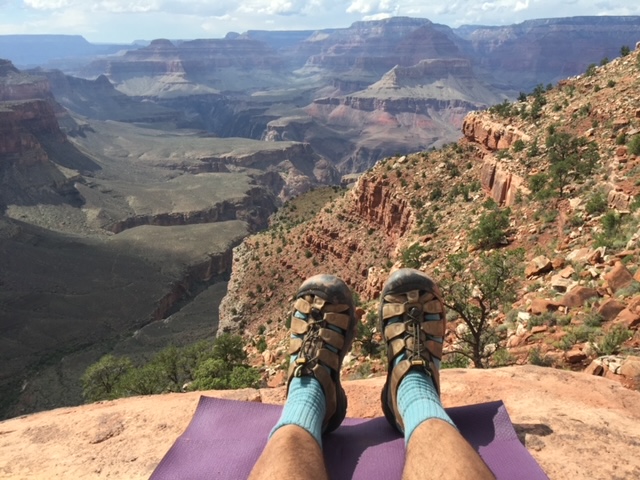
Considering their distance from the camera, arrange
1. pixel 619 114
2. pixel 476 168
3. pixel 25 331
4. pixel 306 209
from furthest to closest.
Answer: pixel 306 209 < pixel 25 331 < pixel 476 168 < pixel 619 114

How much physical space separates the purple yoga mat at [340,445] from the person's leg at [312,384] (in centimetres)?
34

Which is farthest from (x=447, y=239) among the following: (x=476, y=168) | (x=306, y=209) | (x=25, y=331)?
(x=25, y=331)

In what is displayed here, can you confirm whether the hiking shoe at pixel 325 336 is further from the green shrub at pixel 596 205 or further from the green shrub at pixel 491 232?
the green shrub at pixel 491 232

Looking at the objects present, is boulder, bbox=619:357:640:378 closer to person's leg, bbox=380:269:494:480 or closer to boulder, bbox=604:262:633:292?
person's leg, bbox=380:269:494:480

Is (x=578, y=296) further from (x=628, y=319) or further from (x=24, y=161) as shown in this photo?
(x=24, y=161)

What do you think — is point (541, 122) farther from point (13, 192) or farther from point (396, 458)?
point (13, 192)

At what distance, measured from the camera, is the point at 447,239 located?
71.1 feet

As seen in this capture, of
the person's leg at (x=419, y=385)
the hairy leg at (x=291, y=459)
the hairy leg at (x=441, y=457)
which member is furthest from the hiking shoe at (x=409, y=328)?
the hairy leg at (x=291, y=459)

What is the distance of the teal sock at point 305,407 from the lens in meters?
4.63

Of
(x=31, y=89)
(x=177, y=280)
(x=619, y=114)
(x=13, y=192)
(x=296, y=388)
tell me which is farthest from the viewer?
(x=31, y=89)

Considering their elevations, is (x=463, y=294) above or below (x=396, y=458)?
below

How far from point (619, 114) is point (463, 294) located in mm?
15623

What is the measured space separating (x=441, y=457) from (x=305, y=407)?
5.36 feet

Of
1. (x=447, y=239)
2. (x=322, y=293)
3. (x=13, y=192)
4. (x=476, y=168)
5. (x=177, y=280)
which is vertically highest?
(x=322, y=293)
